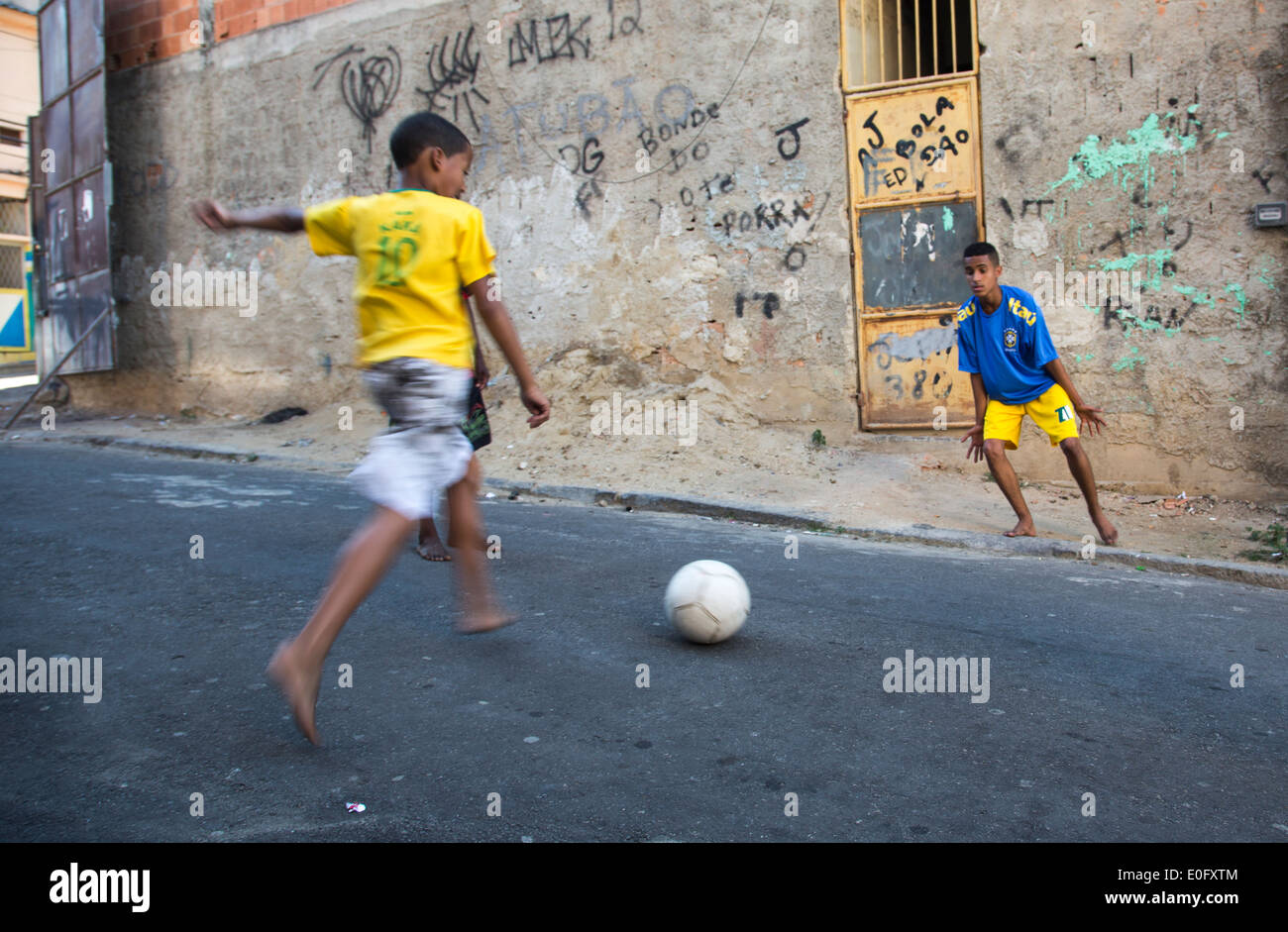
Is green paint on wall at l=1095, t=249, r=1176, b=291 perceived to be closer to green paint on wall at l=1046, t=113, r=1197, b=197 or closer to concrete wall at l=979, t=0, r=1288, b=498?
concrete wall at l=979, t=0, r=1288, b=498

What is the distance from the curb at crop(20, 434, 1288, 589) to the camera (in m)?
5.75

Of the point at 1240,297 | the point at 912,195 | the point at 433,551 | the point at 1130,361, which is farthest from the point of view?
the point at 912,195

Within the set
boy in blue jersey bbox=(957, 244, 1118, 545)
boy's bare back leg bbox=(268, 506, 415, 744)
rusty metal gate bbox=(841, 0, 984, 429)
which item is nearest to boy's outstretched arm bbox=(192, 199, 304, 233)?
boy's bare back leg bbox=(268, 506, 415, 744)

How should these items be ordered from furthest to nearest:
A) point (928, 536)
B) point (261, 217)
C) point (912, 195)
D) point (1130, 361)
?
point (912, 195) → point (1130, 361) → point (928, 536) → point (261, 217)

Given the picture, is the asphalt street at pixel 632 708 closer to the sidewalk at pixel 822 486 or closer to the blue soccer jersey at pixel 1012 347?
the sidewalk at pixel 822 486

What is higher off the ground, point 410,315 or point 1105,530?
point 410,315

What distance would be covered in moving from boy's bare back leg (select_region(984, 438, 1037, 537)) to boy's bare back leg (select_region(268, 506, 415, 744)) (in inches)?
172

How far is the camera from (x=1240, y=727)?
3242 mm

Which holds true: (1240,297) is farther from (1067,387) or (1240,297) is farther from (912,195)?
(912,195)

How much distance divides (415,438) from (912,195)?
663cm

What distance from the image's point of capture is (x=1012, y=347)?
6215mm

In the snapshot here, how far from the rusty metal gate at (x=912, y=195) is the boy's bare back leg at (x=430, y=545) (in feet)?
15.4

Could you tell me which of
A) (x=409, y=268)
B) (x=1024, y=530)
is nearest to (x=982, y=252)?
(x=1024, y=530)

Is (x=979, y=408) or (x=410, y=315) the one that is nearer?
(x=410, y=315)
